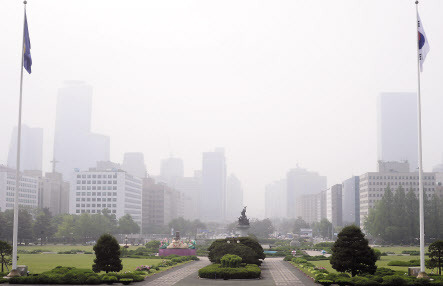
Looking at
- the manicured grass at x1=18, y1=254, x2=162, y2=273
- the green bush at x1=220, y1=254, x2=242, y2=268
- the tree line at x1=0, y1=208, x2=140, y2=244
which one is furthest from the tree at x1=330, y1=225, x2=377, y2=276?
the tree line at x1=0, y1=208, x2=140, y2=244

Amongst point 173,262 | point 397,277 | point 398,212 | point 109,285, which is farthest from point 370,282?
point 398,212

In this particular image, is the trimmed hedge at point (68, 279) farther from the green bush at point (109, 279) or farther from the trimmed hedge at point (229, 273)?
the trimmed hedge at point (229, 273)

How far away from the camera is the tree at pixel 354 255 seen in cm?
4328

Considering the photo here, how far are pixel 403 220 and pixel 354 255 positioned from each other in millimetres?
91122

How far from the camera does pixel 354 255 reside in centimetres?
4334

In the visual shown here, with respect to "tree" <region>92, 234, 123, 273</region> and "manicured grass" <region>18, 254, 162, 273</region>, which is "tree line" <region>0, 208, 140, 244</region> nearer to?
"manicured grass" <region>18, 254, 162, 273</region>

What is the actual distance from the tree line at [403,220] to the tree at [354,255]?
87519 millimetres

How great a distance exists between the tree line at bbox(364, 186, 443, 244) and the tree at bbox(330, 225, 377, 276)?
3446 inches

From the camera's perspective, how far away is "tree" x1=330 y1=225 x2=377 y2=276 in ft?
142

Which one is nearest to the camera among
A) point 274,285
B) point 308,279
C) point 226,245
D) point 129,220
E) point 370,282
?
point 370,282

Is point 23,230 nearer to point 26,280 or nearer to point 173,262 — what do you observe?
point 173,262

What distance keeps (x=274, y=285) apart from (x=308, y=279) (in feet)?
20.1

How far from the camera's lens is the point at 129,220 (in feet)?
558

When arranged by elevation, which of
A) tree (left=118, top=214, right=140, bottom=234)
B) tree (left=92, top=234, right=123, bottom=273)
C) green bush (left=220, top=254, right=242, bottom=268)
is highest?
tree (left=92, top=234, right=123, bottom=273)
